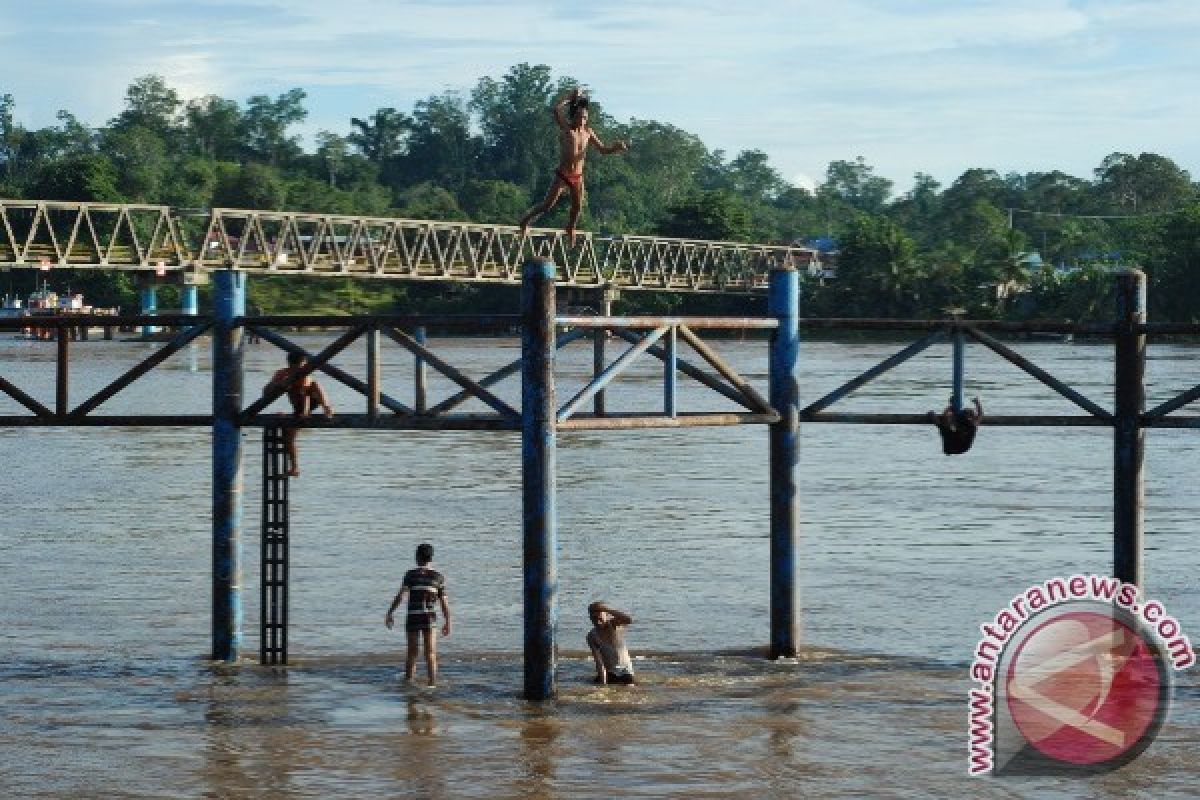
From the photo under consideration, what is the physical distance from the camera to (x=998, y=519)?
4028 cm

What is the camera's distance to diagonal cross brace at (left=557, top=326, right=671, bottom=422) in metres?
18.4

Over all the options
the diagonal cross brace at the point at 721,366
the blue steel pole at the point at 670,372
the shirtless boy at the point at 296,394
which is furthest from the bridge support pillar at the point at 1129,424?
the shirtless boy at the point at 296,394

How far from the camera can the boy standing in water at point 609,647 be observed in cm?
2031

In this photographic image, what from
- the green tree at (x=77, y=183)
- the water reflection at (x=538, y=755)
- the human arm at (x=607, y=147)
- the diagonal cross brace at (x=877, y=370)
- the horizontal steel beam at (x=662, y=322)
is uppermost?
the green tree at (x=77, y=183)

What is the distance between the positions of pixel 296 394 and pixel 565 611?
28.3 ft

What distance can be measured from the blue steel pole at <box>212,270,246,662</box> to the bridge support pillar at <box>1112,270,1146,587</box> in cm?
825

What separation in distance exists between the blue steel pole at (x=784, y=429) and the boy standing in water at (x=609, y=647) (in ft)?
5.67

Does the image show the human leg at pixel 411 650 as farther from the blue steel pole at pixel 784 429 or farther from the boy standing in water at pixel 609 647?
the blue steel pole at pixel 784 429

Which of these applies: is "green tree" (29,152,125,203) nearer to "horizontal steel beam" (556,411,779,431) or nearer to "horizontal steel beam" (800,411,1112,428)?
"horizontal steel beam" (800,411,1112,428)

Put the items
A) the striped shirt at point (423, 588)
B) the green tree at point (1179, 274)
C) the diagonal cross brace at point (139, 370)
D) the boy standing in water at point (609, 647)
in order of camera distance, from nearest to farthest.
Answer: the diagonal cross brace at point (139, 370)
the striped shirt at point (423, 588)
the boy standing in water at point (609, 647)
the green tree at point (1179, 274)

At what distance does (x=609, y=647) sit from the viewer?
66.9ft

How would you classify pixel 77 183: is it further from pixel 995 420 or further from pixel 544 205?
pixel 544 205

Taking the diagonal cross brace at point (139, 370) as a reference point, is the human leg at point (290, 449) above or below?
below

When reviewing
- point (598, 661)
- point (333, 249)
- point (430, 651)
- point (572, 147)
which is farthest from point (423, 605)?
point (333, 249)
